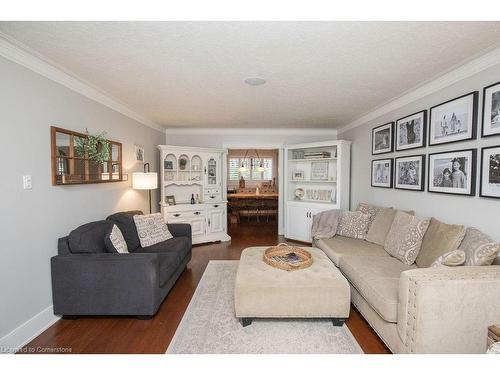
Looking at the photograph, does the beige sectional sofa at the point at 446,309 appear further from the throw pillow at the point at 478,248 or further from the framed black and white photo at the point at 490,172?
the framed black and white photo at the point at 490,172

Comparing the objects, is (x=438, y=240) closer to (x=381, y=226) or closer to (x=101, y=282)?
(x=381, y=226)

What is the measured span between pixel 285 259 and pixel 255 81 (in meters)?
1.89

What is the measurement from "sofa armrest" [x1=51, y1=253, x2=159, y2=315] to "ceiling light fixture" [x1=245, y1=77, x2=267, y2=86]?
6.48ft

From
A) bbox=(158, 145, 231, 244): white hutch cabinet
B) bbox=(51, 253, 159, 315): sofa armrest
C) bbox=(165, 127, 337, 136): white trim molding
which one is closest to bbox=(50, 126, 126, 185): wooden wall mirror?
bbox=(51, 253, 159, 315): sofa armrest

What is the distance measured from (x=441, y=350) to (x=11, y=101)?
3440 millimetres

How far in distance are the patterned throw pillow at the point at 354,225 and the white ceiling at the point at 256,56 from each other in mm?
1600

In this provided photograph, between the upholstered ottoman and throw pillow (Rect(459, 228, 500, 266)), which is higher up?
throw pillow (Rect(459, 228, 500, 266))

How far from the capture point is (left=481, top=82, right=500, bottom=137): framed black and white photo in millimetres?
1872

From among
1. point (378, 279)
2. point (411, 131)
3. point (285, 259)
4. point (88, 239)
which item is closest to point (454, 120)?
point (411, 131)

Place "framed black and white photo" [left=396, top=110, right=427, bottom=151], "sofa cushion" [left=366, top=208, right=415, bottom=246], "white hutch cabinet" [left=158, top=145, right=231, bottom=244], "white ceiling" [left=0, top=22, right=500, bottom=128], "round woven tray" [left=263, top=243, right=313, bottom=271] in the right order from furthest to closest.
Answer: "white hutch cabinet" [left=158, top=145, right=231, bottom=244] → "sofa cushion" [left=366, top=208, right=415, bottom=246] → "framed black and white photo" [left=396, top=110, right=427, bottom=151] → "round woven tray" [left=263, top=243, right=313, bottom=271] → "white ceiling" [left=0, top=22, right=500, bottom=128]

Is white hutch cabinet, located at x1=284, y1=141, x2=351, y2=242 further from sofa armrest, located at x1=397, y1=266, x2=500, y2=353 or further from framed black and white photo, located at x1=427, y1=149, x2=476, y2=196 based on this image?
sofa armrest, located at x1=397, y1=266, x2=500, y2=353
